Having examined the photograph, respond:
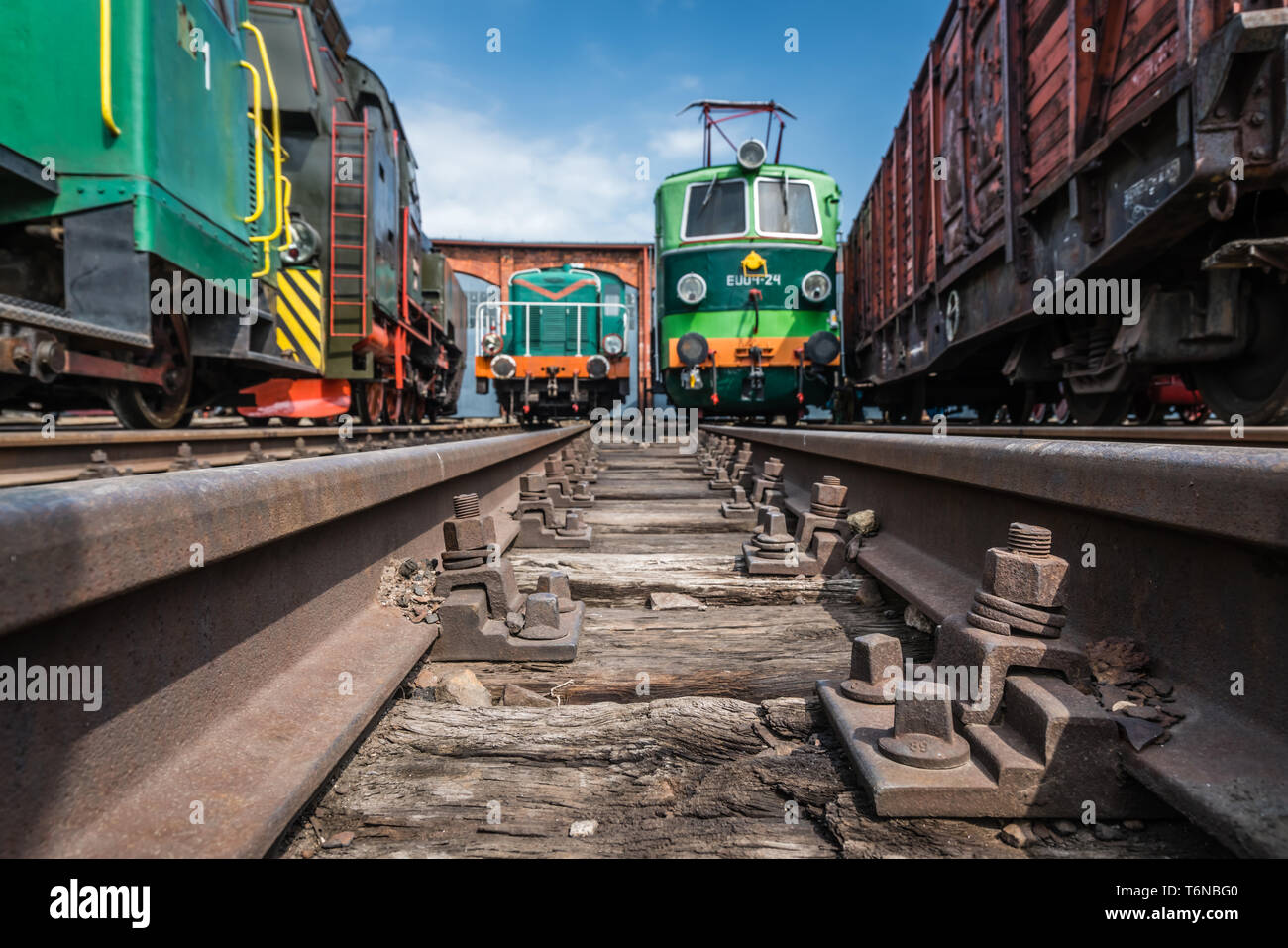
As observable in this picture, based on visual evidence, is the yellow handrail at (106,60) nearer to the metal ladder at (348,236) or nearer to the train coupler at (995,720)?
the metal ladder at (348,236)

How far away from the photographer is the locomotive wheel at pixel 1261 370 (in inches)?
142

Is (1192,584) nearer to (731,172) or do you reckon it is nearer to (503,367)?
(731,172)

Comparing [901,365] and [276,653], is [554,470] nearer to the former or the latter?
[276,653]

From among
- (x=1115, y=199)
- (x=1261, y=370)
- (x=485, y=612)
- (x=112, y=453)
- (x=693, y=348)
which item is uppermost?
(x=1115, y=199)

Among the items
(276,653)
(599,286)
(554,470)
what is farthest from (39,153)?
(599,286)

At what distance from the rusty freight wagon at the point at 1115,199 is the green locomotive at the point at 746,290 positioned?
9.01ft

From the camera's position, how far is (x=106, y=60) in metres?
3.77

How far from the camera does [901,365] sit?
31.4ft

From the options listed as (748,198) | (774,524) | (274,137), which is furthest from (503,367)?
(774,524)

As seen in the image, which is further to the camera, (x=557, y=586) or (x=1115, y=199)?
(x=1115, y=199)

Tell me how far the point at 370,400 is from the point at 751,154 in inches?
247

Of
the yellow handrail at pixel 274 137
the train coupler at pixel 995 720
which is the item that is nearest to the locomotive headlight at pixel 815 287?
the yellow handrail at pixel 274 137
